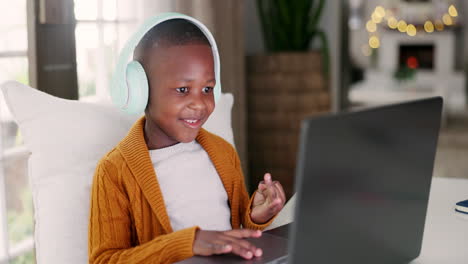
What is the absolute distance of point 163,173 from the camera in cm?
118

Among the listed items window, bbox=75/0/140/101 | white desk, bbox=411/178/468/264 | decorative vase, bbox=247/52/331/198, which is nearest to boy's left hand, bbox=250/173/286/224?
white desk, bbox=411/178/468/264

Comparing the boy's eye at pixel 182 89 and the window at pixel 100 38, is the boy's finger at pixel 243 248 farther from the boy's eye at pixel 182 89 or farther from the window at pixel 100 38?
the window at pixel 100 38

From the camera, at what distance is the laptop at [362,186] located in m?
0.69

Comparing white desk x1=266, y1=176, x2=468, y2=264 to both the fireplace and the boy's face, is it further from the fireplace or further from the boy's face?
the fireplace

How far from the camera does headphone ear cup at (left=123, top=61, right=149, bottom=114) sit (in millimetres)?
1110

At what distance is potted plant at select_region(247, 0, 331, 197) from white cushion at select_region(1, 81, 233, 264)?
2.37 meters

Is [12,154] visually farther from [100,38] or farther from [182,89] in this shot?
[182,89]

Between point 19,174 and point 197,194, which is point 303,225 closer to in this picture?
point 197,194

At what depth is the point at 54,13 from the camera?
6.51 ft

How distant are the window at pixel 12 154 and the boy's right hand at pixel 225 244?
1.17 metres

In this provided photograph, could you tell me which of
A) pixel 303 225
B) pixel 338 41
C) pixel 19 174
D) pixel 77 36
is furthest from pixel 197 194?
pixel 338 41

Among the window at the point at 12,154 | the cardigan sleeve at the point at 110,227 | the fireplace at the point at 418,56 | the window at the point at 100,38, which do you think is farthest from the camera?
the fireplace at the point at 418,56

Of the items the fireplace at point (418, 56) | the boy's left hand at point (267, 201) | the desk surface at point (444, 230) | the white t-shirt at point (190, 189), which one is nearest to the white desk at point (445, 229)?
the desk surface at point (444, 230)

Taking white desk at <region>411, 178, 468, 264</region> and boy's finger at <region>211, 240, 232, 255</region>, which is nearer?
boy's finger at <region>211, 240, 232, 255</region>
